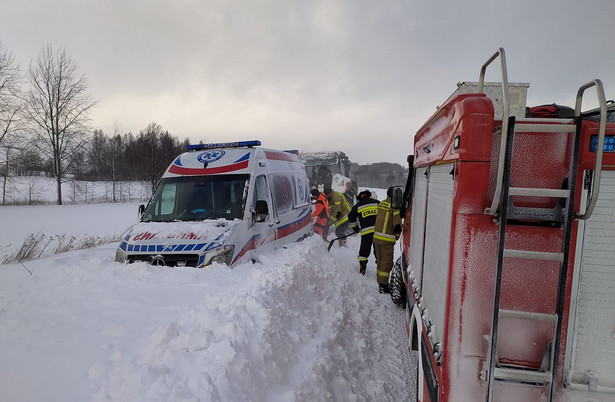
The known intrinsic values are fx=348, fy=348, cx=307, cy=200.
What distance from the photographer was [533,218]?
183 centimetres

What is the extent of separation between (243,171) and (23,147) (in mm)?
28435

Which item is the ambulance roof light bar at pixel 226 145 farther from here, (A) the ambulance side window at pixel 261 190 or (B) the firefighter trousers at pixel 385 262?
(B) the firefighter trousers at pixel 385 262

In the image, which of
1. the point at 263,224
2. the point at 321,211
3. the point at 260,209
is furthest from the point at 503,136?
the point at 321,211

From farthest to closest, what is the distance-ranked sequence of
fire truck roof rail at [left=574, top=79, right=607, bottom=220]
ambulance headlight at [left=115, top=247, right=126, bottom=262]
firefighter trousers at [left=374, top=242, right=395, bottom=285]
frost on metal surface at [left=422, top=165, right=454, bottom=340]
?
firefighter trousers at [left=374, top=242, right=395, bottom=285] < ambulance headlight at [left=115, top=247, right=126, bottom=262] < frost on metal surface at [left=422, top=165, right=454, bottom=340] < fire truck roof rail at [left=574, top=79, right=607, bottom=220]

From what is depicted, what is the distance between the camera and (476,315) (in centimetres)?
190

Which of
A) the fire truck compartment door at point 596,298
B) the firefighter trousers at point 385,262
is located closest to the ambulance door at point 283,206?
the firefighter trousers at point 385,262

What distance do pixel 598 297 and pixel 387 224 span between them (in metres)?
4.85

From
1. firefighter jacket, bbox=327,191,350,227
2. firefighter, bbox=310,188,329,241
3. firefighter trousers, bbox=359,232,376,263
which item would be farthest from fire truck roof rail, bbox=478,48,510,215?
firefighter jacket, bbox=327,191,350,227

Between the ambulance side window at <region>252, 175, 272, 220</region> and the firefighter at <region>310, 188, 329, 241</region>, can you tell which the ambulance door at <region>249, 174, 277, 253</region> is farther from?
the firefighter at <region>310, 188, 329, 241</region>

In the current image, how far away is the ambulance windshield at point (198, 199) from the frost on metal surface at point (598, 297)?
4487 mm

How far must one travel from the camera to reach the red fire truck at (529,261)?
177 centimetres

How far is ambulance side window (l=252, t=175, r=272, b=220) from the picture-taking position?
19.8 feet

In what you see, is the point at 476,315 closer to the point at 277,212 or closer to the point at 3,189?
the point at 277,212

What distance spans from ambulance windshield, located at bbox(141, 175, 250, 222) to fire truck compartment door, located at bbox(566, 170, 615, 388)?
447cm
